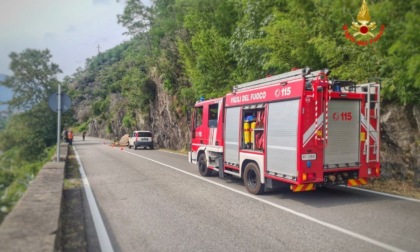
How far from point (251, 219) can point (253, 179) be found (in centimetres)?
262

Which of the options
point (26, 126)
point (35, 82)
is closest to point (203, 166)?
point (26, 126)

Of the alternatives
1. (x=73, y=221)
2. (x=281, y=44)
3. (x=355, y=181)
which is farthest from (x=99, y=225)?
(x=281, y=44)

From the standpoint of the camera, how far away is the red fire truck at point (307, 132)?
753cm

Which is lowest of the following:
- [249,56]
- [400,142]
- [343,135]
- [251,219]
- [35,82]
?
[251,219]

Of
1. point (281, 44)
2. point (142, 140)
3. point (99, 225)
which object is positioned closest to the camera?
point (99, 225)

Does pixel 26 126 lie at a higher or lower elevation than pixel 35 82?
lower

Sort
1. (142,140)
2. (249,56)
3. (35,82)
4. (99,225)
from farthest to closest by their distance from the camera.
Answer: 1. (142,140)
2. (249,56)
3. (35,82)
4. (99,225)

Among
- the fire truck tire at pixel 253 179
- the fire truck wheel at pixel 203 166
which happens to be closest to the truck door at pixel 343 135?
the fire truck tire at pixel 253 179

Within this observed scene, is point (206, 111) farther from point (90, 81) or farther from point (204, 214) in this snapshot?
point (90, 81)

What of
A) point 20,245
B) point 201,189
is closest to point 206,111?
point 201,189

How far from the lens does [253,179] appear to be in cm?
916

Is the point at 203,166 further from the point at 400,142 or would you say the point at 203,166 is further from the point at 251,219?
the point at 400,142

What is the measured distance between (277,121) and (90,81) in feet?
351

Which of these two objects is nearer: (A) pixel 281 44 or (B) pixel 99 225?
(B) pixel 99 225
